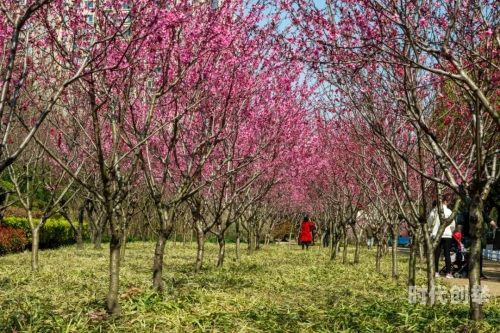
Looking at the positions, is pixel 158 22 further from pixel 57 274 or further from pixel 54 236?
pixel 54 236

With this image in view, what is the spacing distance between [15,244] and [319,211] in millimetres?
18324

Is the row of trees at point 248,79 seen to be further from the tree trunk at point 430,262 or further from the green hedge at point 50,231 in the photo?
the green hedge at point 50,231

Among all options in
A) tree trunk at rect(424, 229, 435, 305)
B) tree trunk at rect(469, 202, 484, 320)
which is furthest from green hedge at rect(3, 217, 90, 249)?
tree trunk at rect(469, 202, 484, 320)

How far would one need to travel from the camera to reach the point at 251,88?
10203mm

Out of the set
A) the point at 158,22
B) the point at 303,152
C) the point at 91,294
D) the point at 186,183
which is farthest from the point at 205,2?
the point at 303,152

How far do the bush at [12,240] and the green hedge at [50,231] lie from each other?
1.91ft

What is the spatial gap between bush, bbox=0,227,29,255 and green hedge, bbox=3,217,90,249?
58 cm

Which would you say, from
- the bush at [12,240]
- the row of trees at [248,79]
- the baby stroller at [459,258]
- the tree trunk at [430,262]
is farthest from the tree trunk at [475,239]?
the bush at [12,240]

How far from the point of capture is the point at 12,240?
725 inches

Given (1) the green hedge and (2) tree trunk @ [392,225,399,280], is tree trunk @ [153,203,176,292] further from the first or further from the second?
(1) the green hedge

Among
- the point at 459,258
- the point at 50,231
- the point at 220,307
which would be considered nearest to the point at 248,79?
the point at 220,307

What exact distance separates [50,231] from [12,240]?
4.34 metres

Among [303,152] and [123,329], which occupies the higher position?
[303,152]

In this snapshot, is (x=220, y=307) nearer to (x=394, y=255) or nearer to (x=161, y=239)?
(x=161, y=239)
